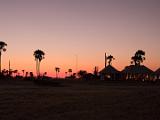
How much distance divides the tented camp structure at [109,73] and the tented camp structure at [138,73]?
2.06 metres

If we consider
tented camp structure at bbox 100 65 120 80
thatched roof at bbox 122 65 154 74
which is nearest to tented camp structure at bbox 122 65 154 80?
thatched roof at bbox 122 65 154 74

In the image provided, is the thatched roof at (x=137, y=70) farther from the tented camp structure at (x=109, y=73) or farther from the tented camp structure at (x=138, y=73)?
the tented camp structure at (x=109, y=73)

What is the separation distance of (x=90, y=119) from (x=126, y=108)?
3.67 metres

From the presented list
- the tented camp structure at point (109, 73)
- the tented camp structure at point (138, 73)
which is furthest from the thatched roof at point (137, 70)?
the tented camp structure at point (109, 73)

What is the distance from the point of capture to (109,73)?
270 ft

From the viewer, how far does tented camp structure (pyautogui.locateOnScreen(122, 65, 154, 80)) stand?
8156 centimetres

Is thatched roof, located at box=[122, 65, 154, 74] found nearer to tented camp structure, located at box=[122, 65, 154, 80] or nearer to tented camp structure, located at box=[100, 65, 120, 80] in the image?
tented camp structure, located at box=[122, 65, 154, 80]

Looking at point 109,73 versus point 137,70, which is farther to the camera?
point 109,73

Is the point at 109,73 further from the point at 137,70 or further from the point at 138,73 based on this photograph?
the point at 138,73

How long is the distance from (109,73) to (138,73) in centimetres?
644

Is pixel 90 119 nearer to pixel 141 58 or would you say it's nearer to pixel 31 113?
pixel 31 113

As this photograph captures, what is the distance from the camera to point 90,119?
17000 mm

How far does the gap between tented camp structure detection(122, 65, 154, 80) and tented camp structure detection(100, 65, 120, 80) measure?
6.77 ft

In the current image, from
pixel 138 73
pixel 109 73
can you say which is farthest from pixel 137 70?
pixel 109 73
